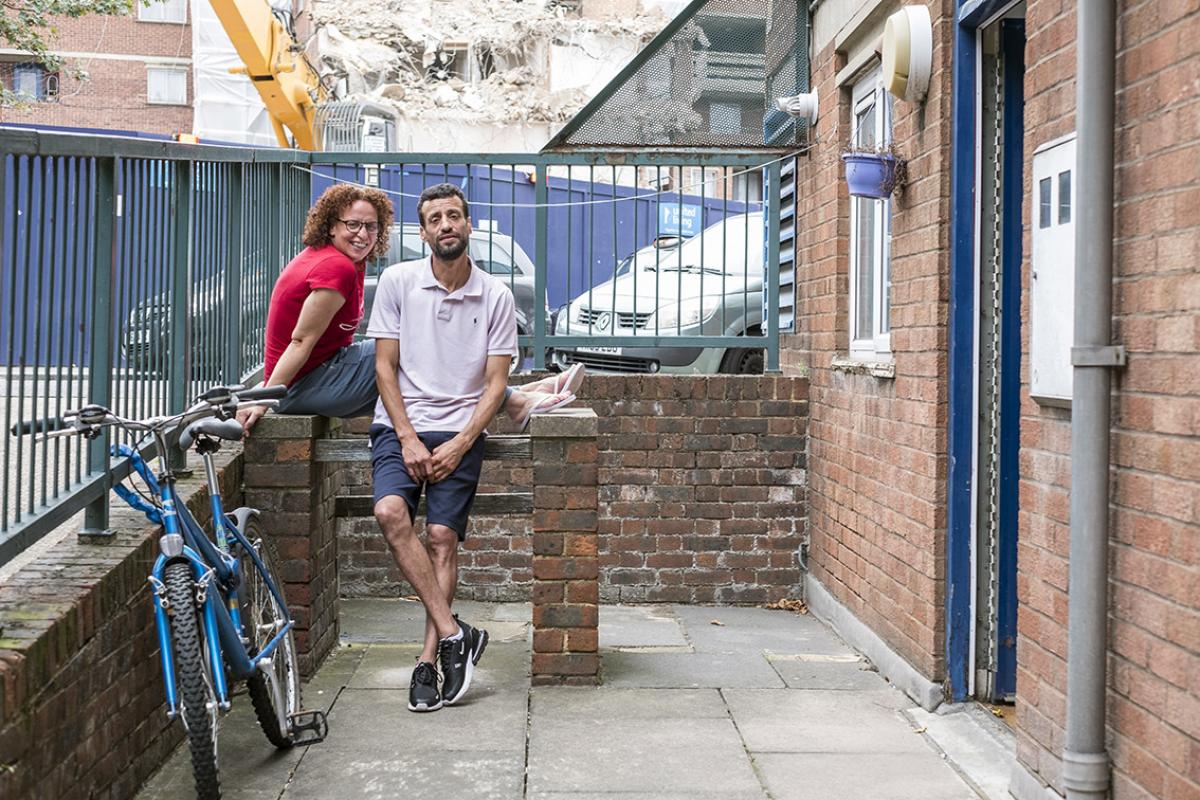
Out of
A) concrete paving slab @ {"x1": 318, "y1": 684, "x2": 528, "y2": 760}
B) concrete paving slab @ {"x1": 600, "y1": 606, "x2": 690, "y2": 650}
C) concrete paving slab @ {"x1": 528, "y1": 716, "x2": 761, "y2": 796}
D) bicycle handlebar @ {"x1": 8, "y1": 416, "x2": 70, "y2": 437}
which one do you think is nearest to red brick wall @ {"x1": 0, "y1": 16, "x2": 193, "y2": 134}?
concrete paving slab @ {"x1": 600, "y1": 606, "x2": 690, "y2": 650}

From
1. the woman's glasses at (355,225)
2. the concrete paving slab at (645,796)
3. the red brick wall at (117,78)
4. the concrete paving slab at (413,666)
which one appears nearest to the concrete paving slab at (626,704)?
the concrete paving slab at (413,666)

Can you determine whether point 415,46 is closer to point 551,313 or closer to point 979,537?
point 551,313

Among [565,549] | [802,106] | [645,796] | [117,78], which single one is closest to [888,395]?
[565,549]

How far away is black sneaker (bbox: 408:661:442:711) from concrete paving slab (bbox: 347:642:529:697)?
1.23ft

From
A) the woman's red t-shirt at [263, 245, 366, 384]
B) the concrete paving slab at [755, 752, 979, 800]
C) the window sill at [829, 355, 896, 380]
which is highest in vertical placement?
the woman's red t-shirt at [263, 245, 366, 384]

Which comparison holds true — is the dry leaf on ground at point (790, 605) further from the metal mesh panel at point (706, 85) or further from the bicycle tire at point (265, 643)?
the bicycle tire at point (265, 643)

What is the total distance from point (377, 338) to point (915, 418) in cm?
224

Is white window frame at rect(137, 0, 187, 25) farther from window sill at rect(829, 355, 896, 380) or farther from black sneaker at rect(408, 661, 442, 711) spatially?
black sneaker at rect(408, 661, 442, 711)

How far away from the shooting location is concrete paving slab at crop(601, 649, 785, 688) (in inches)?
244

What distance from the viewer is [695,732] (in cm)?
535

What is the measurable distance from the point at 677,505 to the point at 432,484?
9.52 ft

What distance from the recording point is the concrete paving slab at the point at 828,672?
6219 mm

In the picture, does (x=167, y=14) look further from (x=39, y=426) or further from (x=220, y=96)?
(x=39, y=426)

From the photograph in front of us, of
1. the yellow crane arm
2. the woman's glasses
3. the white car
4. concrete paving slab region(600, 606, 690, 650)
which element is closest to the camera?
the woman's glasses
